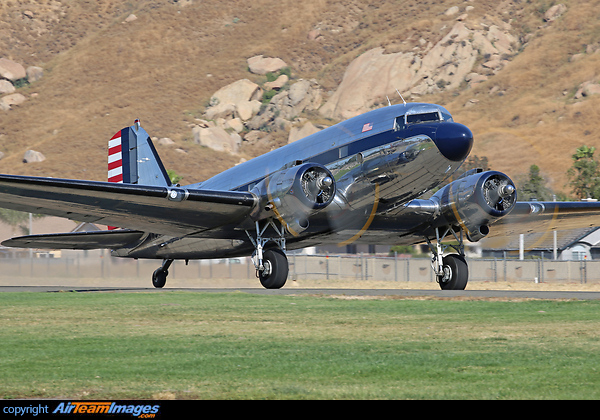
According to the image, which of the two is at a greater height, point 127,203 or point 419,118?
point 419,118

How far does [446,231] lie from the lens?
1030 inches

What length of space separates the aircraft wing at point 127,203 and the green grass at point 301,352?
328 cm

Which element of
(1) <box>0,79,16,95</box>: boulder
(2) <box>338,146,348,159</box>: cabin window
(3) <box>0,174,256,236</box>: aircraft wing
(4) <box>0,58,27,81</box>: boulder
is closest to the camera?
(3) <box>0,174,256,236</box>: aircraft wing

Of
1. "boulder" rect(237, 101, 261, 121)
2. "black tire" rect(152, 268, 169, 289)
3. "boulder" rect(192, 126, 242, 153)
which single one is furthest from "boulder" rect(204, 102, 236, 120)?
"black tire" rect(152, 268, 169, 289)

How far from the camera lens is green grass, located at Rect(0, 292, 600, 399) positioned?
8.97 m

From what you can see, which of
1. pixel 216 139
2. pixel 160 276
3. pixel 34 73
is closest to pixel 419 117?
pixel 160 276

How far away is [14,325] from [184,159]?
127m

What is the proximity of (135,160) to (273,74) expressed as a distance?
487 ft

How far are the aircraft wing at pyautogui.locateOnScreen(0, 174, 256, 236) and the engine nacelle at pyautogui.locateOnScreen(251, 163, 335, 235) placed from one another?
1244mm

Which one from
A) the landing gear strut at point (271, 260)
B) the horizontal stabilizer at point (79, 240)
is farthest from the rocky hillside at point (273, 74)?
the landing gear strut at point (271, 260)

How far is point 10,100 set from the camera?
541 feet

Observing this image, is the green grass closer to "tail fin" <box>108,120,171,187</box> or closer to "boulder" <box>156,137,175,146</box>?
"tail fin" <box>108,120,171,187</box>

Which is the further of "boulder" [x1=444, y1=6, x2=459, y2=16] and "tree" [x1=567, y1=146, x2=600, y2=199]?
"boulder" [x1=444, y1=6, x2=459, y2=16]

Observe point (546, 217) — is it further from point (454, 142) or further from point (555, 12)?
point (555, 12)
